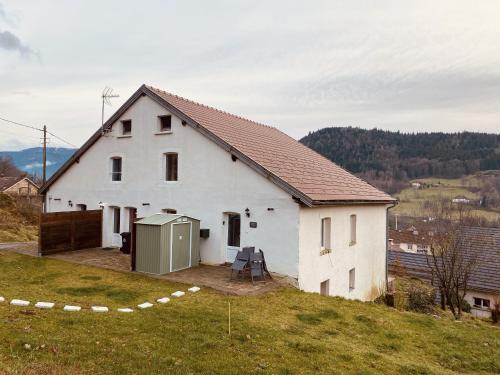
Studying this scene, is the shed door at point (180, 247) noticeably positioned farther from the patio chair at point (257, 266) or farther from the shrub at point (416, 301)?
the shrub at point (416, 301)

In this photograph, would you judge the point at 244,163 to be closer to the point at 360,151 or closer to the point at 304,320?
A: the point at 304,320

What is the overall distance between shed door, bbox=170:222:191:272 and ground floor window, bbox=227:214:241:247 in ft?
5.34

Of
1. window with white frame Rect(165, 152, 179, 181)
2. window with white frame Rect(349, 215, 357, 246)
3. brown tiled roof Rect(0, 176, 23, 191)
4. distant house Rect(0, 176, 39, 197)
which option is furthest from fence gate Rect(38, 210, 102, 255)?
brown tiled roof Rect(0, 176, 23, 191)

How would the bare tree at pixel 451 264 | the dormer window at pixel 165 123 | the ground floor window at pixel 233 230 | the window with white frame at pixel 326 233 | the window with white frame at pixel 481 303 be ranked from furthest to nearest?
the window with white frame at pixel 481 303
the bare tree at pixel 451 264
the dormer window at pixel 165 123
the window with white frame at pixel 326 233
the ground floor window at pixel 233 230

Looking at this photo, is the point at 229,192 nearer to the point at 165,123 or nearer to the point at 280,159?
the point at 280,159

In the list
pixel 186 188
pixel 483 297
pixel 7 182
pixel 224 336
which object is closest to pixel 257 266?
pixel 224 336

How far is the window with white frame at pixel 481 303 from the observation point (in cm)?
2580

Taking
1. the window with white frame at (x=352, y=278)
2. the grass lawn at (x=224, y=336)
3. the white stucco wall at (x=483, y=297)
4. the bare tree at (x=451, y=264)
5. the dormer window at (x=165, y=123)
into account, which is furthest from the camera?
the white stucco wall at (x=483, y=297)

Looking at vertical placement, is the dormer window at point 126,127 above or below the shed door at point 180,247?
above

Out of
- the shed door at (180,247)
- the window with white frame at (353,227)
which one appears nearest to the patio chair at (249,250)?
the shed door at (180,247)

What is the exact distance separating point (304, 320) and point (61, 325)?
5432 millimetres

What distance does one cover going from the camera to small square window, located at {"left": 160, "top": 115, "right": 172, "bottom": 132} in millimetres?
17370

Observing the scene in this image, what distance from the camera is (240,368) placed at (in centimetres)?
637

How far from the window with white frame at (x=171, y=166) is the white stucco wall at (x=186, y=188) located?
0.24 meters
